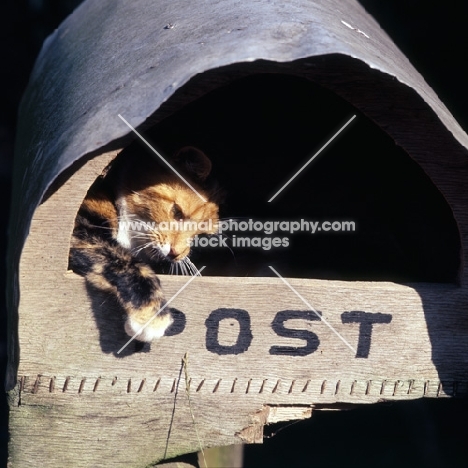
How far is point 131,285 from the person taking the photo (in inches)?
93.9

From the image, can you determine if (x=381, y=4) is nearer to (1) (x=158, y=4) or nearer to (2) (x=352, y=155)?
(2) (x=352, y=155)

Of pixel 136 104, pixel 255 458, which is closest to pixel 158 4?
pixel 136 104

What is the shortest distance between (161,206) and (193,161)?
0.20 meters

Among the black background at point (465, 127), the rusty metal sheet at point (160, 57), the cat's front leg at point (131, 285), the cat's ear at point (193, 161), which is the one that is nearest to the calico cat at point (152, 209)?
the cat's ear at point (193, 161)

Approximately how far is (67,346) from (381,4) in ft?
8.44

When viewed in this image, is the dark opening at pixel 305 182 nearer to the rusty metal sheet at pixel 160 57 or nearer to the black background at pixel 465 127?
the rusty metal sheet at pixel 160 57

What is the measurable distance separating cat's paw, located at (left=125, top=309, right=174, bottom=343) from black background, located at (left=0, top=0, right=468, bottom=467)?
6.52 feet

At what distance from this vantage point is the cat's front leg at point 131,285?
2336mm

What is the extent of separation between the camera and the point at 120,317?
2.40m

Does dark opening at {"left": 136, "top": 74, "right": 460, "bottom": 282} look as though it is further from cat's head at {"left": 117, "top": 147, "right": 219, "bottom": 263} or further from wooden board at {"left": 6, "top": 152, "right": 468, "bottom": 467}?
wooden board at {"left": 6, "top": 152, "right": 468, "bottom": 467}

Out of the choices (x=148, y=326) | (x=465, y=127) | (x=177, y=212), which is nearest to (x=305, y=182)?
(x=177, y=212)

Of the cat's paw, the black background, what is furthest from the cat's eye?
the black background

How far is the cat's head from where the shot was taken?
9.51 feet

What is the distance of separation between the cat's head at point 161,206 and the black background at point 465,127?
162cm
